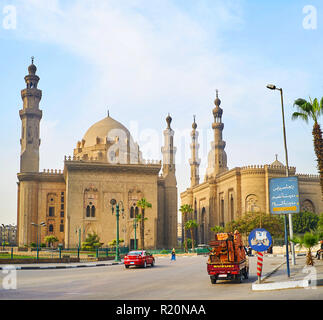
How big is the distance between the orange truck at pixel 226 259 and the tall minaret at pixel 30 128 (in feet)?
169

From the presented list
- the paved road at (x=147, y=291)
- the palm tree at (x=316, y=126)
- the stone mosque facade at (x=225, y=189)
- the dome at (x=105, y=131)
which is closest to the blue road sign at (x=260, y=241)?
the paved road at (x=147, y=291)

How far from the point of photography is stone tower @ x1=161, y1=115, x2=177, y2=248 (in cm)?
6488

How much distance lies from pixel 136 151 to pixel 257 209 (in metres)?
21.2

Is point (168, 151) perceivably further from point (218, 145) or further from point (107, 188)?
point (107, 188)

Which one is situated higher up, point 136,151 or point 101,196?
point 136,151

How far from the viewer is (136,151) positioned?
7075 cm

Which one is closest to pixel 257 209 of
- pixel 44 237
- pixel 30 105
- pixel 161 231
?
pixel 161 231

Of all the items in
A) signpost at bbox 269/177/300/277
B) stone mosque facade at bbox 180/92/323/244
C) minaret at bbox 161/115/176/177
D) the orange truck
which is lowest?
the orange truck

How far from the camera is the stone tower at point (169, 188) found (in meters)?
64.9

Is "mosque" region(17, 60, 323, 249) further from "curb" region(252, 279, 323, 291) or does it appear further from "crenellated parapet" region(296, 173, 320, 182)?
"curb" region(252, 279, 323, 291)

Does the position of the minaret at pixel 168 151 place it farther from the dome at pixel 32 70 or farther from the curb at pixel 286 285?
the curb at pixel 286 285

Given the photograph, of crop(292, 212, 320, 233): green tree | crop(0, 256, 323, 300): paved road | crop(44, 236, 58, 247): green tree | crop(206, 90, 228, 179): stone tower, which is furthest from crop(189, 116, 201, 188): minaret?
crop(0, 256, 323, 300): paved road

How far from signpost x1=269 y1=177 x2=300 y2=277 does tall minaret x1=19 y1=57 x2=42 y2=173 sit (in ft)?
173
